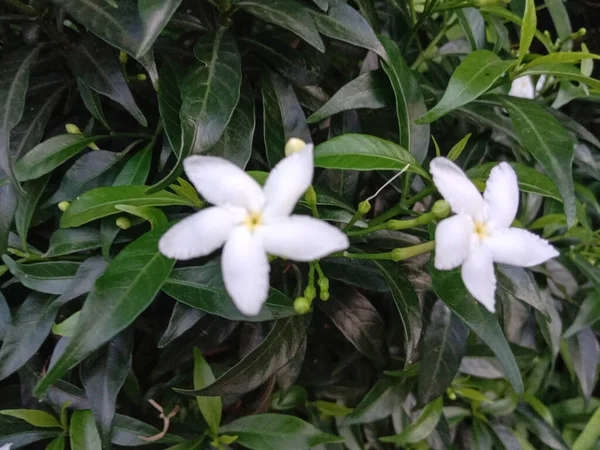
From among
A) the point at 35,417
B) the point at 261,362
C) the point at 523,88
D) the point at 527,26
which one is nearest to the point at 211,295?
the point at 261,362

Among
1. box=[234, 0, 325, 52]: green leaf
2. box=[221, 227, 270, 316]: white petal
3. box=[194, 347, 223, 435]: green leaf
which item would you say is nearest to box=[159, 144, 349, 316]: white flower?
box=[221, 227, 270, 316]: white petal

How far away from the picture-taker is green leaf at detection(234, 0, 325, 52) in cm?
50

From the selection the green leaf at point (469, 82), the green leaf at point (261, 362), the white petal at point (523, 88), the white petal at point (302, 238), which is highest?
the green leaf at point (469, 82)

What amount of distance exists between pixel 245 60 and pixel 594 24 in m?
0.99

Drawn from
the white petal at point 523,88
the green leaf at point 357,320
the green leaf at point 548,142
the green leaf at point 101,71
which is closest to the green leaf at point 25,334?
the green leaf at point 101,71

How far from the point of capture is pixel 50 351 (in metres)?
0.70

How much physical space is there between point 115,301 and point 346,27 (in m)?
0.38

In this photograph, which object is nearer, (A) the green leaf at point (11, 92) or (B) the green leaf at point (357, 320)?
(A) the green leaf at point (11, 92)

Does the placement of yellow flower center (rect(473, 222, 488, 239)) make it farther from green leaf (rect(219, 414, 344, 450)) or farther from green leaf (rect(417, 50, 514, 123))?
green leaf (rect(219, 414, 344, 450))

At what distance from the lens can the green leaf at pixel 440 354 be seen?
648 mm

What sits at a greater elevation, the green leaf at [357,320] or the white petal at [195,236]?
the white petal at [195,236]

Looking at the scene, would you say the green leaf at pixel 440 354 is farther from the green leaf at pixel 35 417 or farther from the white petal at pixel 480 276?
the green leaf at pixel 35 417

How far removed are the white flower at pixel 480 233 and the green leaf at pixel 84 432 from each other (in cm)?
49

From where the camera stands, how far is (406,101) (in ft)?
1.85
